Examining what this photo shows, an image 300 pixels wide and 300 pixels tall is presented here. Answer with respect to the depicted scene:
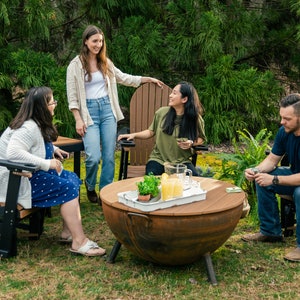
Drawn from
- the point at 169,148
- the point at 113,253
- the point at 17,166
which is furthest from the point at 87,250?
the point at 169,148

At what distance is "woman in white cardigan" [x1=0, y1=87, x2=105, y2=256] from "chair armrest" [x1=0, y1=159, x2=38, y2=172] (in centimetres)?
9

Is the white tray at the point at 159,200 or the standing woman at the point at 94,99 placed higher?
the standing woman at the point at 94,99

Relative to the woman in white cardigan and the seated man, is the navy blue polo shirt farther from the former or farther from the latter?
the woman in white cardigan

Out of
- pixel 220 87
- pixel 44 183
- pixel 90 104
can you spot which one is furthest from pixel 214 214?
pixel 220 87

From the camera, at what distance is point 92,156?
4.36 meters

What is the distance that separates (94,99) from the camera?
439 cm

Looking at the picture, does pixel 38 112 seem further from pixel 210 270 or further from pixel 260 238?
pixel 260 238

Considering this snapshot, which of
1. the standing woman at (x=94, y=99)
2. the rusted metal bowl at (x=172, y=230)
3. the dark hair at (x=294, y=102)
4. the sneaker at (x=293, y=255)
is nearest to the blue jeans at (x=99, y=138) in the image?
the standing woman at (x=94, y=99)

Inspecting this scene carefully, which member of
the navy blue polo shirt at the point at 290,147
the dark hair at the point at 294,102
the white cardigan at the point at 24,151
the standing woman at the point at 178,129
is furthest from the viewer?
the standing woman at the point at 178,129

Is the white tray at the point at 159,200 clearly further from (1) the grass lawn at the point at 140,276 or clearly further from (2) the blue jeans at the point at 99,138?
(2) the blue jeans at the point at 99,138

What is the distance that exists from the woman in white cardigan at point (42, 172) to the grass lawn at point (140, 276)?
200mm

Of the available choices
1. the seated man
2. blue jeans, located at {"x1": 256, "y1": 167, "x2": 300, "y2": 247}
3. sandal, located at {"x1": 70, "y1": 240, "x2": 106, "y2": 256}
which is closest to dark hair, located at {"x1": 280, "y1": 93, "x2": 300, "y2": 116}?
the seated man

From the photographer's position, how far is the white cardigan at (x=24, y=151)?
3281 mm

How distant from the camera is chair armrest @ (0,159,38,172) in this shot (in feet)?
10.4
